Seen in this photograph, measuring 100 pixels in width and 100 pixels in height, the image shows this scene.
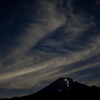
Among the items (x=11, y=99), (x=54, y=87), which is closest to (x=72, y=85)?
(x=54, y=87)

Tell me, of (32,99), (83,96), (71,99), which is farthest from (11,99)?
(83,96)

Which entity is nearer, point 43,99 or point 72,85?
point 43,99

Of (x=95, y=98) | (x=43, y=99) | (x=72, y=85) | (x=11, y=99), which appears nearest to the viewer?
(x=95, y=98)

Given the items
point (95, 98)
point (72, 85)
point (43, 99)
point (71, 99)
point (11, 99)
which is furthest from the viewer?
point (72, 85)

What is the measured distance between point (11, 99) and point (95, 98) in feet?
63.9

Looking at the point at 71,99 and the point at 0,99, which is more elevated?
the point at 0,99

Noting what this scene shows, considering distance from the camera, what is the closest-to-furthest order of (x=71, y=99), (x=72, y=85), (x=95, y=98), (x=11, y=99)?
(x=95, y=98)
(x=71, y=99)
(x=11, y=99)
(x=72, y=85)

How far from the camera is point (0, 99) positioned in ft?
87.3

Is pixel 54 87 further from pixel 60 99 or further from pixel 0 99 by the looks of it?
pixel 60 99

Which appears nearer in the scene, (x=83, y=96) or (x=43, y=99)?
(x=83, y=96)

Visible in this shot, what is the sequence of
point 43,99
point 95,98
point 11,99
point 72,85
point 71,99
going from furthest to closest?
point 72,85, point 11,99, point 43,99, point 71,99, point 95,98

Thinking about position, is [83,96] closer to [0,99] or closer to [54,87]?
[0,99]

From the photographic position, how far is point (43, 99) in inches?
828

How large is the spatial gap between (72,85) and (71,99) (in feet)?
326
